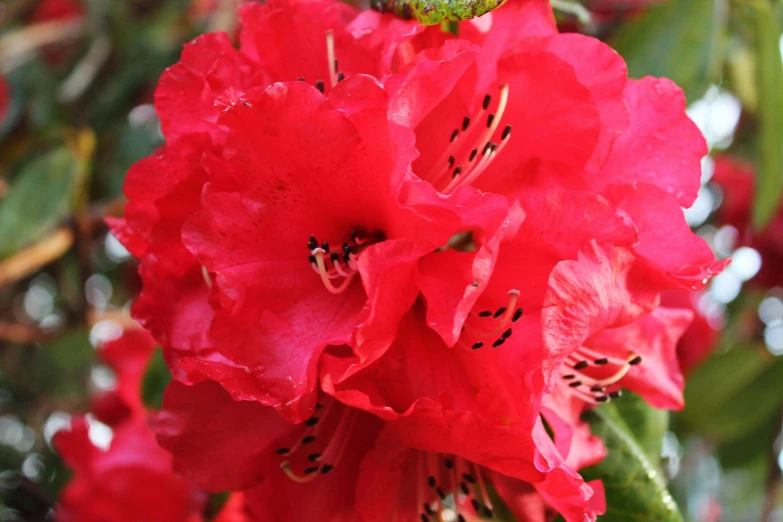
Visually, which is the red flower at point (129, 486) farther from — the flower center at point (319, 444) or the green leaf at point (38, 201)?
the flower center at point (319, 444)

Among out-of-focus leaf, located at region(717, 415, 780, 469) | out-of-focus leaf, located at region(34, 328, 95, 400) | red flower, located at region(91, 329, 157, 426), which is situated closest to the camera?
red flower, located at region(91, 329, 157, 426)

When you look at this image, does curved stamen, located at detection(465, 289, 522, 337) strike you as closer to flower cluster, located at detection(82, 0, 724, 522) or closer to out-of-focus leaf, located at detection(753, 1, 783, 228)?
flower cluster, located at detection(82, 0, 724, 522)

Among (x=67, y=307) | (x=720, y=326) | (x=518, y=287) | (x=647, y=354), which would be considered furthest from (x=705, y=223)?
(x=67, y=307)

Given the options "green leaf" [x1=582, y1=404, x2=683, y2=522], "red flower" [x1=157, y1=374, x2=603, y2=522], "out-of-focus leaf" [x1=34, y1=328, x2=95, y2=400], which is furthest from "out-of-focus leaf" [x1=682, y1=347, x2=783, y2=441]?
"out-of-focus leaf" [x1=34, y1=328, x2=95, y2=400]

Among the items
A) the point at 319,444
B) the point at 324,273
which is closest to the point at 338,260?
the point at 324,273

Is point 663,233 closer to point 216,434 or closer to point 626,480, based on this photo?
point 626,480

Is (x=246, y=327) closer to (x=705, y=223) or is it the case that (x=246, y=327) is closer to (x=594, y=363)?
(x=594, y=363)
